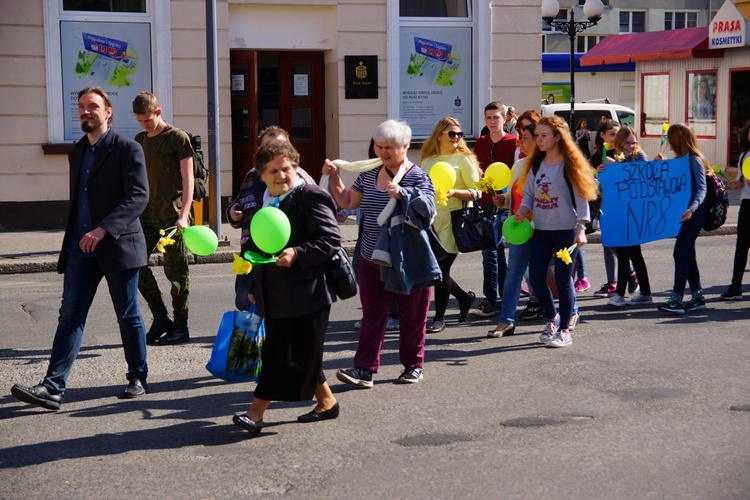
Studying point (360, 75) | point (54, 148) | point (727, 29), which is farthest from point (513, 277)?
point (727, 29)

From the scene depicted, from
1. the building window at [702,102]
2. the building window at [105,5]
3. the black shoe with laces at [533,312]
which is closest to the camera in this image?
the black shoe with laces at [533,312]

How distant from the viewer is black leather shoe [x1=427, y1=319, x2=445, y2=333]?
8648 millimetres

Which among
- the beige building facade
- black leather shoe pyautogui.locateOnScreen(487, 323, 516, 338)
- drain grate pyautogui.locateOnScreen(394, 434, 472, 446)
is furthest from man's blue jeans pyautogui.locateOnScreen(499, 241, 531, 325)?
the beige building facade

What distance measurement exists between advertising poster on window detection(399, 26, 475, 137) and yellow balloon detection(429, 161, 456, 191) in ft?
30.0

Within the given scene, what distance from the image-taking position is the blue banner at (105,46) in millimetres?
15391

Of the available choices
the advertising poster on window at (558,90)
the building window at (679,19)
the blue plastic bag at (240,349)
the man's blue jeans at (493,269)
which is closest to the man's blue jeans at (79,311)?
the blue plastic bag at (240,349)

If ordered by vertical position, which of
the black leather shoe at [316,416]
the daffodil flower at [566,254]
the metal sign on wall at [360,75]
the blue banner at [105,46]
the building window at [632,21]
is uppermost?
the building window at [632,21]

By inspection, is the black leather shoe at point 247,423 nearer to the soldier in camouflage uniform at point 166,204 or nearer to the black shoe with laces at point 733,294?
the soldier in camouflage uniform at point 166,204

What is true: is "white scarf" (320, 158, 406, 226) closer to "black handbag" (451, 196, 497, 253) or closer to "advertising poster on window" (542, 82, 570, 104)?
"black handbag" (451, 196, 497, 253)

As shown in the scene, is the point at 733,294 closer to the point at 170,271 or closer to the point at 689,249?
the point at 689,249

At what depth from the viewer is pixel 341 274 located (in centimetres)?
575

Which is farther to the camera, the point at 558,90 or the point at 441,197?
the point at 558,90

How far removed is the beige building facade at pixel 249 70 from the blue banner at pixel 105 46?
0.6 inches

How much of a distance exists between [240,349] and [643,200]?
5.07 meters
